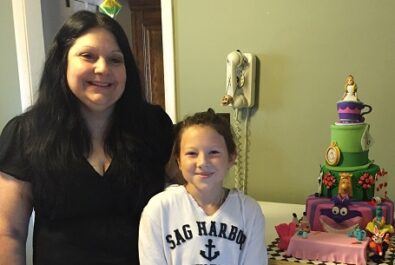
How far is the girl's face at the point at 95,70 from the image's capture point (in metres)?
0.97

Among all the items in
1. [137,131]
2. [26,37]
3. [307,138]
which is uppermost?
[26,37]

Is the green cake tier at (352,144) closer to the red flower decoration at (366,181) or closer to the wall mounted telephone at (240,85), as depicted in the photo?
the red flower decoration at (366,181)

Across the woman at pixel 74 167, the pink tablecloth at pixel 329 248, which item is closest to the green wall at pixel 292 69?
the pink tablecloth at pixel 329 248

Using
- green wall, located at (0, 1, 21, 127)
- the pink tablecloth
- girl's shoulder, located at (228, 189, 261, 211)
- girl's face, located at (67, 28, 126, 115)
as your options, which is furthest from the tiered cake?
green wall, located at (0, 1, 21, 127)

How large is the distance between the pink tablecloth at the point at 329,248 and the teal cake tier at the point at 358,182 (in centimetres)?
12

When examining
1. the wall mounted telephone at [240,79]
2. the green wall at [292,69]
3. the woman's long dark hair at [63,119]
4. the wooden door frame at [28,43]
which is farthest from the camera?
the wooden door frame at [28,43]

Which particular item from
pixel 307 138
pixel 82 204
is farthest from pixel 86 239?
pixel 307 138

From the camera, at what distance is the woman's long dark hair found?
1012mm

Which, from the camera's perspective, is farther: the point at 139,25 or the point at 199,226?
the point at 139,25

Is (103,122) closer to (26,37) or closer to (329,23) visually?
(329,23)

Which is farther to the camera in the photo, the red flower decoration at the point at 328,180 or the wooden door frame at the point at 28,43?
the wooden door frame at the point at 28,43

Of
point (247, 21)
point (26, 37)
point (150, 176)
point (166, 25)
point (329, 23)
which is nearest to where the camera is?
point (150, 176)

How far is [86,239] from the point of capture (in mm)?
1026

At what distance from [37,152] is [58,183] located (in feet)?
0.30
